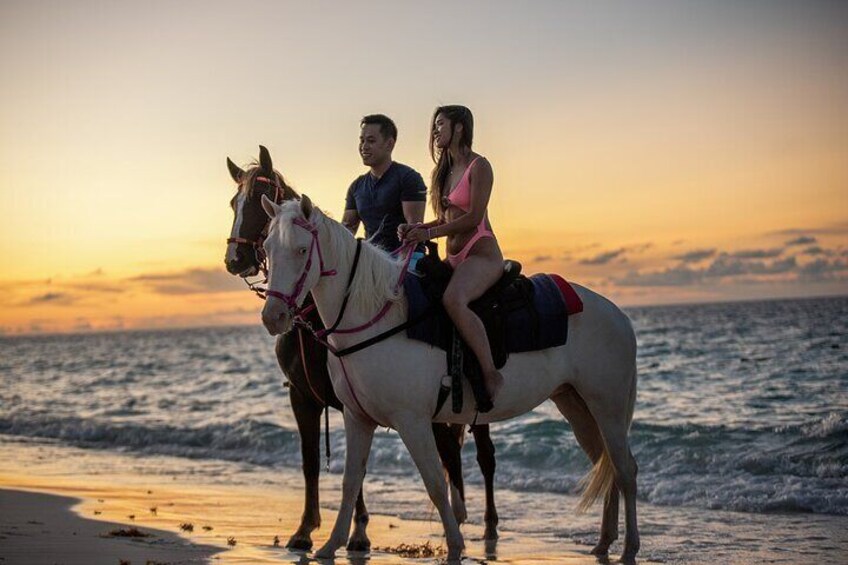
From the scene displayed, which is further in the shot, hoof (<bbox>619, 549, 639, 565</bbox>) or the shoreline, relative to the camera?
hoof (<bbox>619, 549, 639, 565</bbox>)

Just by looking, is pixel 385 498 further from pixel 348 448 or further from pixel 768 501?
pixel 348 448

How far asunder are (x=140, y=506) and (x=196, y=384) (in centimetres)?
1875

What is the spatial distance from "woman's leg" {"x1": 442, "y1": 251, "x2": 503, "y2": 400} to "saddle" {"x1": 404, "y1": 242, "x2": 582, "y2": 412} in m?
0.06

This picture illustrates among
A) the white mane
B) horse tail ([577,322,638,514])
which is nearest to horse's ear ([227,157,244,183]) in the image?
the white mane

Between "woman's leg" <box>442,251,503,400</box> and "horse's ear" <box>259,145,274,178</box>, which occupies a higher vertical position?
"horse's ear" <box>259,145,274,178</box>

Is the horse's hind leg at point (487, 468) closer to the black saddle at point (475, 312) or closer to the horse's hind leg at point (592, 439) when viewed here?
the horse's hind leg at point (592, 439)

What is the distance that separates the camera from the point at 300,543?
6.57 meters

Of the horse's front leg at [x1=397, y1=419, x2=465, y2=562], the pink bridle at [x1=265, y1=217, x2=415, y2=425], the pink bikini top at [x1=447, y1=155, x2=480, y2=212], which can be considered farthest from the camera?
the pink bikini top at [x1=447, y1=155, x2=480, y2=212]

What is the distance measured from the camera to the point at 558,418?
593 inches

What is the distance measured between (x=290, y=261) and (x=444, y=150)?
51.3 inches

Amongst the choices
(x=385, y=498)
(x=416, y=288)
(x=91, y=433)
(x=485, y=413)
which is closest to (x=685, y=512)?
(x=385, y=498)

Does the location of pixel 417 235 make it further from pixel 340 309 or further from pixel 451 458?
pixel 451 458

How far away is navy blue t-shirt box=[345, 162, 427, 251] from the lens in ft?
21.4

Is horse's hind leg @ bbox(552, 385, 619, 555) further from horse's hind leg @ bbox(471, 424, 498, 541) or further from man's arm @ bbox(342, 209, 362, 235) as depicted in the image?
man's arm @ bbox(342, 209, 362, 235)
